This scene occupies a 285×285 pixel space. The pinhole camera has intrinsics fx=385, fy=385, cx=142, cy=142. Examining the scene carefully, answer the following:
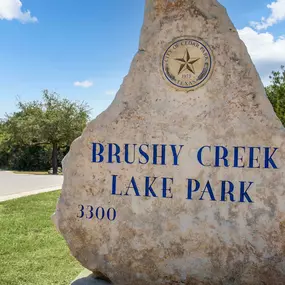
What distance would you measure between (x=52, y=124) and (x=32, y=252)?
20148 mm

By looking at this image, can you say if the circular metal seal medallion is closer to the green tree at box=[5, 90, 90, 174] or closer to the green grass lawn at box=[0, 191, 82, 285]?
the green grass lawn at box=[0, 191, 82, 285]

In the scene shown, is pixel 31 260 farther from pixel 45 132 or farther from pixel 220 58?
pixel 45 132

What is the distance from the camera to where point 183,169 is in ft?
12.4

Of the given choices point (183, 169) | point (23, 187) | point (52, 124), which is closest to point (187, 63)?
point (183, 169)

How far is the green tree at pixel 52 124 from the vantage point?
2531 cm

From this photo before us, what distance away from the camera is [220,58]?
3.66 m

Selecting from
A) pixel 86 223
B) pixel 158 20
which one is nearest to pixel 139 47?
pixel 158 20

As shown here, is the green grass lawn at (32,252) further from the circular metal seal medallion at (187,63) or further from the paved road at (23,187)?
the paved road at (23,187)

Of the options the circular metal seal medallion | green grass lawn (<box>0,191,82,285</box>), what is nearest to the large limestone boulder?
the circular metal seal medallion

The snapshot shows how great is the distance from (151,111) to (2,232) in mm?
4374

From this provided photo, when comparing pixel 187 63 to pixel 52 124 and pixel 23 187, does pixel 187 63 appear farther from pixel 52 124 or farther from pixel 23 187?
pixel 52 124

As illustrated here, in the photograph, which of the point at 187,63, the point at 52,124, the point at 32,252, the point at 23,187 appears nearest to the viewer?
the point at 187,63

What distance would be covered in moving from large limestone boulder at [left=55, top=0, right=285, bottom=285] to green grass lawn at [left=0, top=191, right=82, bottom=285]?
44.7 inches

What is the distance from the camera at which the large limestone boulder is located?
360 cm
